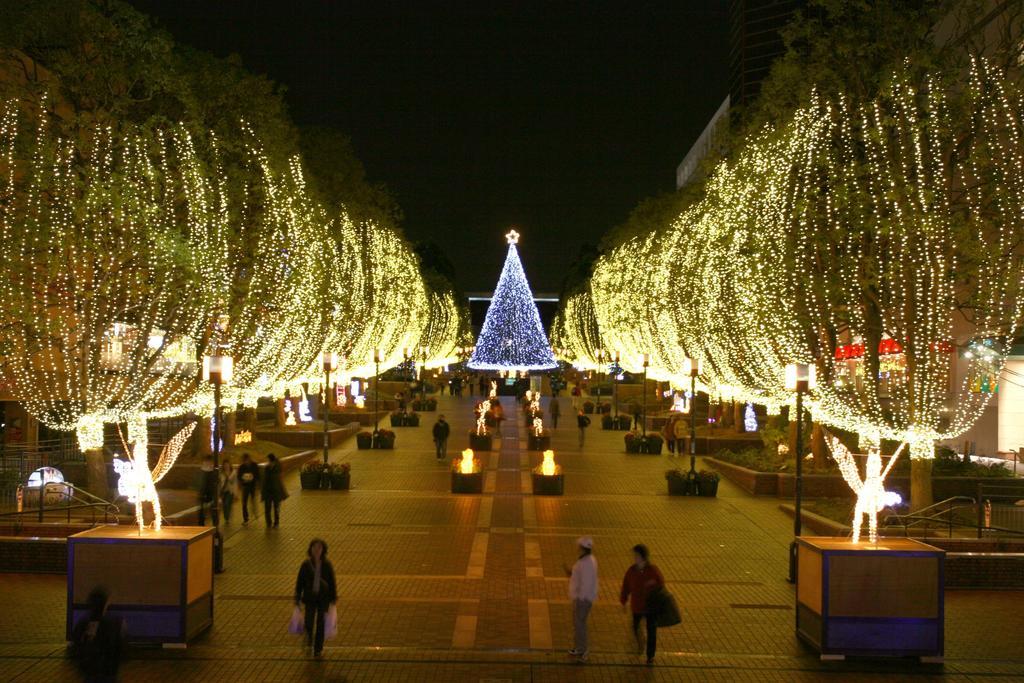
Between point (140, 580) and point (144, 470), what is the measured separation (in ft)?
9.96

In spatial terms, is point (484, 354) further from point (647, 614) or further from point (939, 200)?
point (647, 614)


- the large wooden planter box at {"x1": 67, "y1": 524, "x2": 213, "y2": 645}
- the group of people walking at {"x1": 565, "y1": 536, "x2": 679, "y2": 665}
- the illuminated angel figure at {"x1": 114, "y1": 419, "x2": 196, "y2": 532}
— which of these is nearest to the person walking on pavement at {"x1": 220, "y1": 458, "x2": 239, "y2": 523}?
the illuminated angel figure at {"x1": 114, "y1": 419, "x2": 196, "y2": 532}

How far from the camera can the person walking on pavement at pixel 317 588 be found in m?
11.7

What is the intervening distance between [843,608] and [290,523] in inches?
480

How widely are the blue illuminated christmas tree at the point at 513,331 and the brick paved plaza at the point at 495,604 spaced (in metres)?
57.3

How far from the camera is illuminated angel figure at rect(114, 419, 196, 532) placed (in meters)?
13.9

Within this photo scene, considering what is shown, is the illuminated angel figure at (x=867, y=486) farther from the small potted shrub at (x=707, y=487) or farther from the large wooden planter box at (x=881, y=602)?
the small potted shrub at (x=707, y=487)

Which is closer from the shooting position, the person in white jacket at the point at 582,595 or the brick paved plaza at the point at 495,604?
the brick paved plaza at the point at 495,604

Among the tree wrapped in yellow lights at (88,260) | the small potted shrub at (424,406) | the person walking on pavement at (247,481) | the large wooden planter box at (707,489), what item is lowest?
the large wooden planter box at (707,489)

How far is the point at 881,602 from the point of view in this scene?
12.0 meters

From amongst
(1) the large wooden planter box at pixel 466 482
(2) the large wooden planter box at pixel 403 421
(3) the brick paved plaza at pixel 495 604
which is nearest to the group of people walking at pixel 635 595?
(3) the brick paved plaza at pixel 495 604

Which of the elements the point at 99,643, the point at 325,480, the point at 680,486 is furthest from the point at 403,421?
the point at 99,643

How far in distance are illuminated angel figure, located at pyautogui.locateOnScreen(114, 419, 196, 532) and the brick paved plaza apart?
63.7 inches

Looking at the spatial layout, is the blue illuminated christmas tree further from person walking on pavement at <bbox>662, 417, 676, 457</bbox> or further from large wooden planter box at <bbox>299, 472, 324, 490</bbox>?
large wooden planter box at <bbox>299, 472, 324, 490</bbox>
